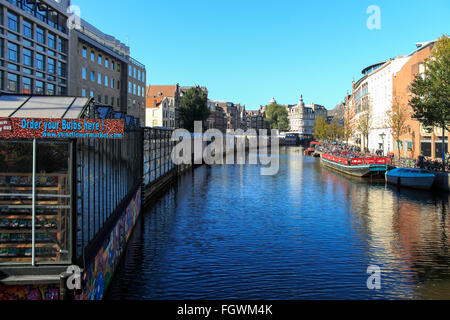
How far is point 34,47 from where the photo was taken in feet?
158

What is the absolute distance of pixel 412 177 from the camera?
3894 cm

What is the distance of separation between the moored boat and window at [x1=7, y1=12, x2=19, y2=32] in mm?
42474

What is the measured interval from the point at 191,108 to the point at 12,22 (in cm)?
5913

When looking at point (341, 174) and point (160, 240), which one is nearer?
point (160, 240)

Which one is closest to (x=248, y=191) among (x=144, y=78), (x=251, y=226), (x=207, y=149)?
(x=251, y=226)

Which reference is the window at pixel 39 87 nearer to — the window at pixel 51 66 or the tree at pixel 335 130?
the window at pixel 51 66

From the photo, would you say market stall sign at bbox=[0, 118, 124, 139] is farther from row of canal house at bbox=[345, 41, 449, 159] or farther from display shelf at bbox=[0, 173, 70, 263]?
row of canal house at bbox=[345, 41, 449, 159]

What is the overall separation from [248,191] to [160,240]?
19.1 m

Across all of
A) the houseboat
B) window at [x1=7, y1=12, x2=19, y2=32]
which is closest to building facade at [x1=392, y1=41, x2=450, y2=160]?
the houseboat

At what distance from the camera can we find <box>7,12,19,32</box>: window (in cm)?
4328

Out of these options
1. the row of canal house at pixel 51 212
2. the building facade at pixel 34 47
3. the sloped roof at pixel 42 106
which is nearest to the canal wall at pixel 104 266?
the row of canal house at pixel 51 212

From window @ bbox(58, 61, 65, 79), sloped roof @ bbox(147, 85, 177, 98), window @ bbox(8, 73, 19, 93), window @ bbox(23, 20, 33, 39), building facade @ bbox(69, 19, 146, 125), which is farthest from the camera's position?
sloped roof @ bbox(147, 85, 177, 98)

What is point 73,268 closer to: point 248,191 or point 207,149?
point 248,191

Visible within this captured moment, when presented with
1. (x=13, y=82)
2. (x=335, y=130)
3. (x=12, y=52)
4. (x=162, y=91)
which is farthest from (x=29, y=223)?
(x=335, y=130)
